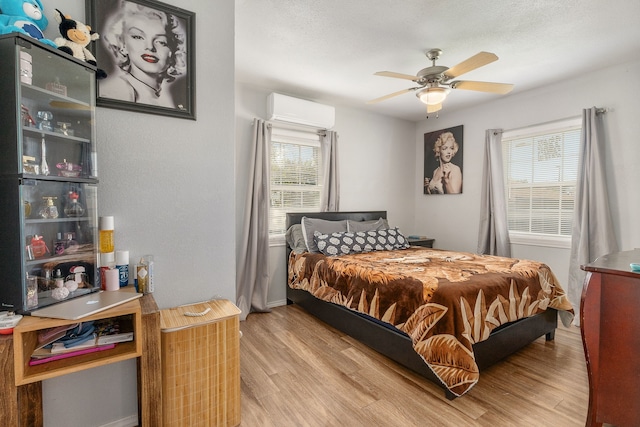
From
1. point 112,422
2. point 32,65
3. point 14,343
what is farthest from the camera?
point 112,422

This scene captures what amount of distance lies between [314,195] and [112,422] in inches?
118

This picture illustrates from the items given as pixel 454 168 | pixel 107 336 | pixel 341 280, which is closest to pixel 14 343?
pixel 107 336

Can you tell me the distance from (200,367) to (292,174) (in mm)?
2703

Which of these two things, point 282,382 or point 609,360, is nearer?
point 609,360

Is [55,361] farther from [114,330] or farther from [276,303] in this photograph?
[276,303]

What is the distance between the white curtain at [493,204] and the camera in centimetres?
373

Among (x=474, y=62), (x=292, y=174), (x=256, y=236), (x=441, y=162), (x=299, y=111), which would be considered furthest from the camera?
(x=441, y=162)

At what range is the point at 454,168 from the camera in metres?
4.35

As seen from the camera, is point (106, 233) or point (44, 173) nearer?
point (44, 173)

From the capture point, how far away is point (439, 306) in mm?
1903

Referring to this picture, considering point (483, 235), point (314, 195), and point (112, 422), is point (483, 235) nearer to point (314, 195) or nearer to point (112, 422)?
point (314, 195)

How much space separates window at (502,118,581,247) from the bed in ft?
3.80

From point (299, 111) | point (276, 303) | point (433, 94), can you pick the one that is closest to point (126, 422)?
point (276, 303)

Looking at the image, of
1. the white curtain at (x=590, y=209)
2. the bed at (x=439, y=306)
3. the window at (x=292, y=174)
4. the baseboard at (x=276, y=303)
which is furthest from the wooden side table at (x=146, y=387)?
the white curtain at (x=590, y=209)
